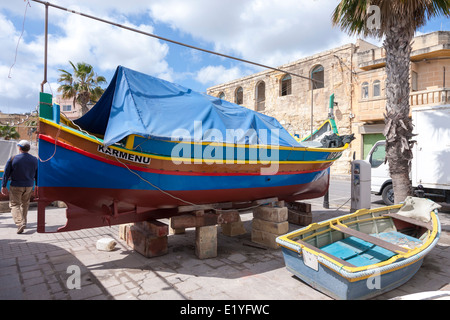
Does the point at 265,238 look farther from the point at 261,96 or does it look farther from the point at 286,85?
the point at 261,96

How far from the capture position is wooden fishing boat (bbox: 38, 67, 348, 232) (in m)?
4.27

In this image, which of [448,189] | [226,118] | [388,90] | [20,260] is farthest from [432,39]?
[20,260]

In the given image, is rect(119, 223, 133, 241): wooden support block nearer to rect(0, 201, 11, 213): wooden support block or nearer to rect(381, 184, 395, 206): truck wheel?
rect(0, 201, 11, 213): wooden support block

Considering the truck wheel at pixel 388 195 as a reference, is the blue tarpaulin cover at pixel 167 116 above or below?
above

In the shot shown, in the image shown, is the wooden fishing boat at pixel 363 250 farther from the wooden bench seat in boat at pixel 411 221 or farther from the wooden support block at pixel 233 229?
the wooden support block at pixel 233 229

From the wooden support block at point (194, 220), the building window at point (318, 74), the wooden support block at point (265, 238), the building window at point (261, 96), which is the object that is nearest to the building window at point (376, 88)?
the building window at point (318, 74)

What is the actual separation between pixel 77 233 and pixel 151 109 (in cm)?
374

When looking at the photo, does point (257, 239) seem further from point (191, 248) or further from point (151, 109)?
point (151, 109)

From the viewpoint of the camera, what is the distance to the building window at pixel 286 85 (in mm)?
26669

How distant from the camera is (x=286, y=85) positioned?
89.8 ft

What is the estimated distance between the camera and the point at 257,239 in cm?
592

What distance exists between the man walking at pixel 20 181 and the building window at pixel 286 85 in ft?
77.7

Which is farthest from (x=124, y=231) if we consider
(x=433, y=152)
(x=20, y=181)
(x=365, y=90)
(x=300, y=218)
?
(x=365, y=90)
